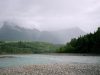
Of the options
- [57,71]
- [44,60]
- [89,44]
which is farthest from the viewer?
[89,44]

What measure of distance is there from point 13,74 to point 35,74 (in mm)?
4145

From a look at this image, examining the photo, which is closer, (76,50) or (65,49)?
(76,50)

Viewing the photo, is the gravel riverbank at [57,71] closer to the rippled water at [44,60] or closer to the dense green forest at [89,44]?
the rippled water at [44,60]

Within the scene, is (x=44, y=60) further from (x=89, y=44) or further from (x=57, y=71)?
(x=89, y=44)

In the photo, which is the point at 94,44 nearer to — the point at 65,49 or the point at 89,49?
the point at 89,49

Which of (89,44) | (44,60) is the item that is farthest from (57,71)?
(89,44)

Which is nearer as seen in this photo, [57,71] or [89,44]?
[57,71]

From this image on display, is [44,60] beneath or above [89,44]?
beneath

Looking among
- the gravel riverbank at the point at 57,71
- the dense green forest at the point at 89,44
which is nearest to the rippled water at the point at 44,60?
the gravel riverbank at the point at 57,71

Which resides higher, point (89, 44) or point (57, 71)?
point (89, 44)

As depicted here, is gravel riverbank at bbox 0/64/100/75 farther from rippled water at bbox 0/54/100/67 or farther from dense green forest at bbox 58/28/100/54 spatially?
dense green forest at bbox 58/28/100/54

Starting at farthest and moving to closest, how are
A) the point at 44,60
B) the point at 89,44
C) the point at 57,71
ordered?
1. the point at 89,44
2. the point at 44,60
3. the point at 57,71

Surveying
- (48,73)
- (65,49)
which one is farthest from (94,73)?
(65,49)

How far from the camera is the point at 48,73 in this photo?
36.0 meters
